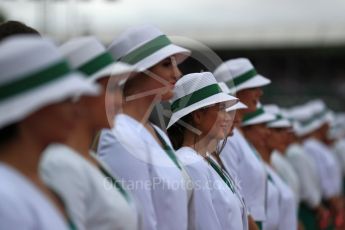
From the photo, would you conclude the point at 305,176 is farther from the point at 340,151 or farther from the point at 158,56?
the point at 158,56

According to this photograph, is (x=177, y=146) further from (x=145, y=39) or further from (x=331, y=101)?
(x=331, y=101)

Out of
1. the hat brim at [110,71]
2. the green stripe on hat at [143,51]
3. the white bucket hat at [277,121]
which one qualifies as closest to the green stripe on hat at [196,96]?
the green stripe on hat at [143,51]

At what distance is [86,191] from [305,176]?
7.79 meters

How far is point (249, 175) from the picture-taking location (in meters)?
6.59

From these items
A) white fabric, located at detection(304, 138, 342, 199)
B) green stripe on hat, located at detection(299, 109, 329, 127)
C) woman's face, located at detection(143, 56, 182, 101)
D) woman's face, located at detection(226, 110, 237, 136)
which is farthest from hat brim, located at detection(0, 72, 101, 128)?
green stripe on hat, located at detection(299, 109, 329, 127)

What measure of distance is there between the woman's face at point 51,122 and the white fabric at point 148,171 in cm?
149

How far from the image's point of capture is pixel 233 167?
6508mm

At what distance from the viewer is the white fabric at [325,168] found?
41.2 feet

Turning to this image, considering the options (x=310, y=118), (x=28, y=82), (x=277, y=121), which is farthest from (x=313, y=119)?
(x=28, y=82)

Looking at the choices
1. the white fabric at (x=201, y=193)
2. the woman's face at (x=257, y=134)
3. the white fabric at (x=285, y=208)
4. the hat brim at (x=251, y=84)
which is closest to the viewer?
the white fabric at (x=201, y=193)

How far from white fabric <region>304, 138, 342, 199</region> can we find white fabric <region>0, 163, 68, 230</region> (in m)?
9.86

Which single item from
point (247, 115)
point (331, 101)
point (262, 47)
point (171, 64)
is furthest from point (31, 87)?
point (262, 47)

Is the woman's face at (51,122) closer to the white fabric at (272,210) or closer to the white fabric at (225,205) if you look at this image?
the white fabric at (225,205)

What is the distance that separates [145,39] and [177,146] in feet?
2.66
